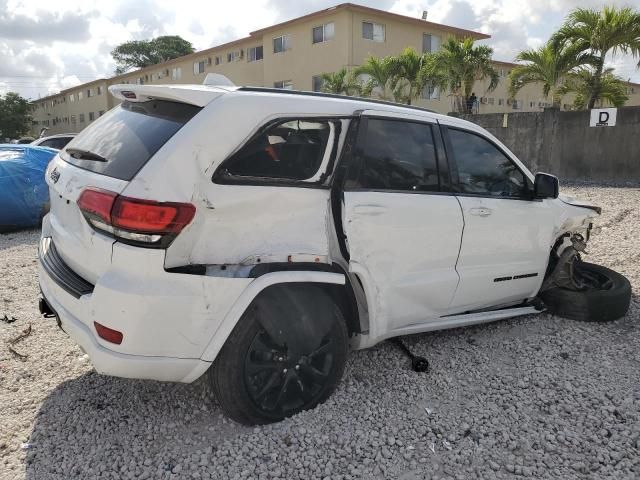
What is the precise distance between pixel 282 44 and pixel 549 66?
16.2 metres

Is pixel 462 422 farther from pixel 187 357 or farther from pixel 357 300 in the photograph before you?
pixel 187 357

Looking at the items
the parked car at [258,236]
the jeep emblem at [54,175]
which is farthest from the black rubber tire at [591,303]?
the jeep emblem at [54,175]

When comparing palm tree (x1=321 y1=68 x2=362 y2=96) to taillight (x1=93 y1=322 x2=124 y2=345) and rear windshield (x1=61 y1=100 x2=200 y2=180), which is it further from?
taillight (x1=93 y1=322 x2=124 y2=345)

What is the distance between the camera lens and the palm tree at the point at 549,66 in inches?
644

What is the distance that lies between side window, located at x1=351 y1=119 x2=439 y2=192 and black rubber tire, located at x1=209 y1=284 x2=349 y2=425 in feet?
2.45

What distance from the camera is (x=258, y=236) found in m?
2.73

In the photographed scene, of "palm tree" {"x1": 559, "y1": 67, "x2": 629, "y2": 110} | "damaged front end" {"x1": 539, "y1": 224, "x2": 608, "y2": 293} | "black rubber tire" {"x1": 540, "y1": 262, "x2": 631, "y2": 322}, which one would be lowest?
"black rubber tire" {"x1": 540, "y1": 262, "x2": 631, "y2": 322}

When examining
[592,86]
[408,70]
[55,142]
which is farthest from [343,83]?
[55,142]

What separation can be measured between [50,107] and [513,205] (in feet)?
230

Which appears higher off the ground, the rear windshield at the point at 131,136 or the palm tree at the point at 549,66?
the palm tree at the point at 549,66

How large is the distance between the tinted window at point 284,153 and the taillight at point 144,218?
32 cm

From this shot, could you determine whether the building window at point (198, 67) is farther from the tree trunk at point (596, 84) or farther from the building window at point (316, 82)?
A: the tree trunk at point (596, 84)

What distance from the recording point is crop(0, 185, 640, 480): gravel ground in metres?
2.63

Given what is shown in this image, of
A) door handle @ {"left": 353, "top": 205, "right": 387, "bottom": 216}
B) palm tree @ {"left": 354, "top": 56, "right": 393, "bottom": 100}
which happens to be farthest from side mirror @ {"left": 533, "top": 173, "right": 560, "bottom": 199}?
palm tree @ {"left": 354, "top": 56, "right": 393, "bottom": 100}
